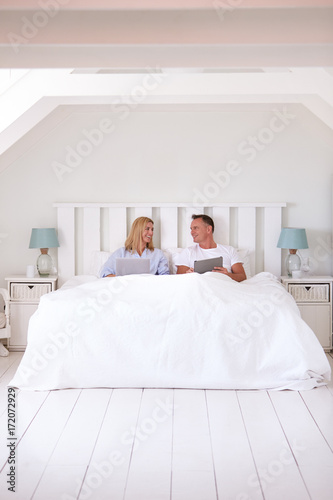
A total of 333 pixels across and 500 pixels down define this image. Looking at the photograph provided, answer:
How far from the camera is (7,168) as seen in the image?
5262 mm

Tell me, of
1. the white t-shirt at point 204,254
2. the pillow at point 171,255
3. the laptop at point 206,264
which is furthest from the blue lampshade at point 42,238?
the laptop at point 206,264

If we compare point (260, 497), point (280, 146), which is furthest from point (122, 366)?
point (280, 146)

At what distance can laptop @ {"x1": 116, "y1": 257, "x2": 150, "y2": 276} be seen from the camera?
4.55 meters

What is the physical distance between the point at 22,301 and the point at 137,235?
3.56 feet

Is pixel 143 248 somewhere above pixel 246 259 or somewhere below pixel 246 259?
above

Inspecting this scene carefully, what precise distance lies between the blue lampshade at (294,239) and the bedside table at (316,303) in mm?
287

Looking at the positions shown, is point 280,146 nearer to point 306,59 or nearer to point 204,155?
point 204,155

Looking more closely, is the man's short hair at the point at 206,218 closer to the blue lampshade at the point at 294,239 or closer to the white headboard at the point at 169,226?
the white headboard at the point at 169,226

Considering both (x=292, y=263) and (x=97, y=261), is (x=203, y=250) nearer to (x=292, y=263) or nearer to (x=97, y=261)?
(x=292, y=263)

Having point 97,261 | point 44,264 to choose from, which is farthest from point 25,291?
point 97,261

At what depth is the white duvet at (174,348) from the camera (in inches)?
148

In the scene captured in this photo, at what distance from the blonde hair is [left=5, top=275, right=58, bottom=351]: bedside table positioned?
2.28 ft

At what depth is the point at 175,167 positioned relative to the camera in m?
5.28

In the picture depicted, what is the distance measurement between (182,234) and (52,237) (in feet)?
3.68
